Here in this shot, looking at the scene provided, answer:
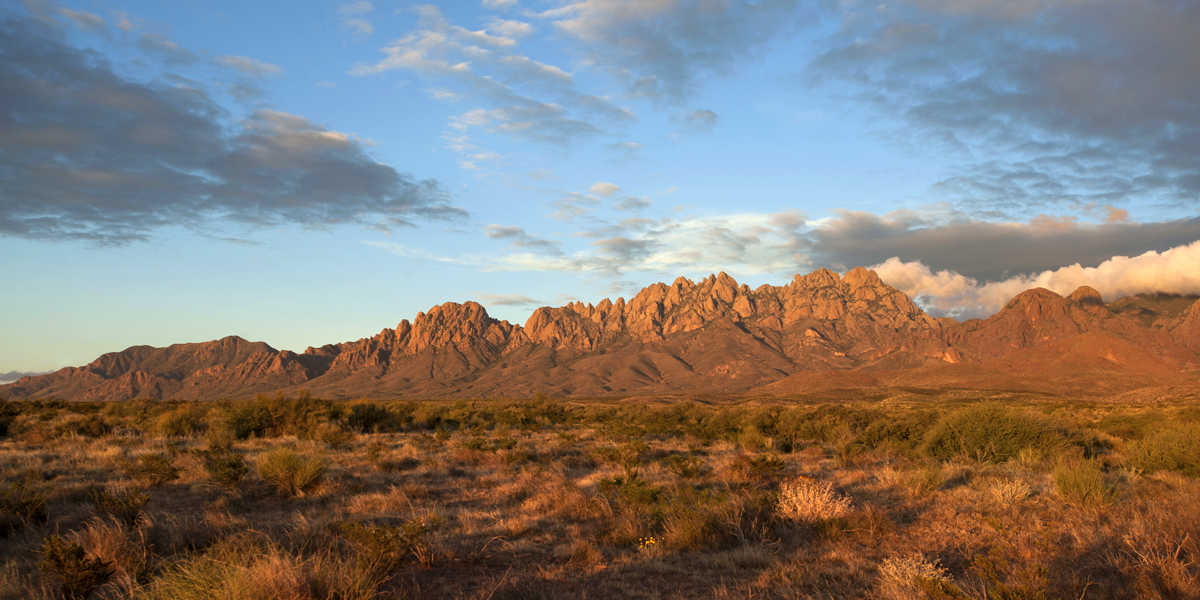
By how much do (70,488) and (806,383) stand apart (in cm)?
20411

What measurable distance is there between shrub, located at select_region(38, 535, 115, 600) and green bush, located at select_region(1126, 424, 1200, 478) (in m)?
19.9

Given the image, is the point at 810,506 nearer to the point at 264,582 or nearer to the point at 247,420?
the point at 264,582

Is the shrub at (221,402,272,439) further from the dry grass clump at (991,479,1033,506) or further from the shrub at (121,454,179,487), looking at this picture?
the dry grass clump at (991,479,1033,506)

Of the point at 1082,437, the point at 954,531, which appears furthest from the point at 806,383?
the point at 954,531

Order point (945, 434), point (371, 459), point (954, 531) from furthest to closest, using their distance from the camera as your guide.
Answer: point (945, 434) → point (371, 459) → point (954, 531)

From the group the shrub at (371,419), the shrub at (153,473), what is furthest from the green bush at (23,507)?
the shrub at (371,419)

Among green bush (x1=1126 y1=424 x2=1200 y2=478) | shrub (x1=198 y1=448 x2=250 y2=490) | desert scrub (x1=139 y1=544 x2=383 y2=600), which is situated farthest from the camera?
green bush (x1=1126 y1=424 x2=1200 y2=478)

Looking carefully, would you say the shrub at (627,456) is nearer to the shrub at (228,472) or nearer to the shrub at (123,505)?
the shrub at (228,472)

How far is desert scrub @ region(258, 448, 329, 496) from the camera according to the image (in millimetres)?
11453

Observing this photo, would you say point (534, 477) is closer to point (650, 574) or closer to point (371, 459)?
point (371, 459)

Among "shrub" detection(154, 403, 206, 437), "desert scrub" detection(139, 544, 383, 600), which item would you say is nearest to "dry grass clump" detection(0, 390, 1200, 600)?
"desert scrub" detection(139, 544, 383, 600)

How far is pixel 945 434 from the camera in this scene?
17.8m

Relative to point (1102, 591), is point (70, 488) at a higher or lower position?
higher

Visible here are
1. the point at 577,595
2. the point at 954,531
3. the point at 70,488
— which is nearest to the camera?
the point at 577,595
